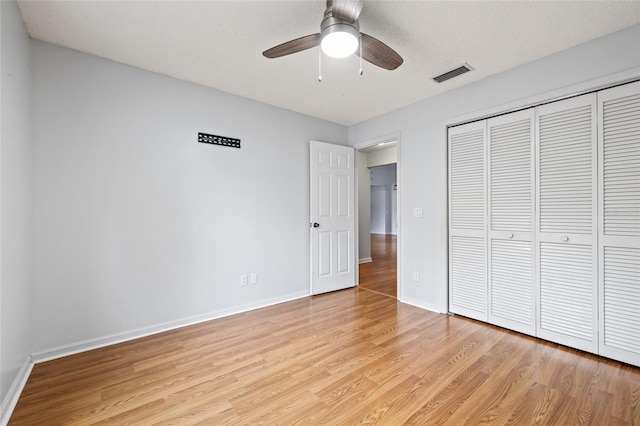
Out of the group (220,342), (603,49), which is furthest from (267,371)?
(603,49)

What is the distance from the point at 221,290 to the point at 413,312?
223cm

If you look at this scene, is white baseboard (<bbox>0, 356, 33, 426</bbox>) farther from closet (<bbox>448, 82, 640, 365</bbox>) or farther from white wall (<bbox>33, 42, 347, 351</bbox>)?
closet (<bbox>448, 82, 640, 365</bbox>)

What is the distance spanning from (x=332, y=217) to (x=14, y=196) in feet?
10.3

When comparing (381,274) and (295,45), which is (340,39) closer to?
(295,45)

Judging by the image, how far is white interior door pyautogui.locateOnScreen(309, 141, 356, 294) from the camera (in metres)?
3.85

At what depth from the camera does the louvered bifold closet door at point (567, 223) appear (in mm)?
2205

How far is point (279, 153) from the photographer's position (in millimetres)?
3600

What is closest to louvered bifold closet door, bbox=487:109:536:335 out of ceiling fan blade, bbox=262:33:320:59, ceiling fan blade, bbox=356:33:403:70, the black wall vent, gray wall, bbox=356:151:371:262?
ceiling fan blade, bbox=356:33:403:70

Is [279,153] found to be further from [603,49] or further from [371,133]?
[603,49]

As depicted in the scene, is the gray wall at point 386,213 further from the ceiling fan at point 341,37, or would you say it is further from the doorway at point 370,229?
the ceiling fan at point 341,37

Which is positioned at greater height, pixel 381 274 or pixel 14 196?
pixel 14 196

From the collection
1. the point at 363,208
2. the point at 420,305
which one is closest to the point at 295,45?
the point at 420,305

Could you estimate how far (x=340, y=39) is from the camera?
1.67 metres

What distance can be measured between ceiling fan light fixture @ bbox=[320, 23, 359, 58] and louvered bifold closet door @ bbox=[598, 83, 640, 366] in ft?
6.87
